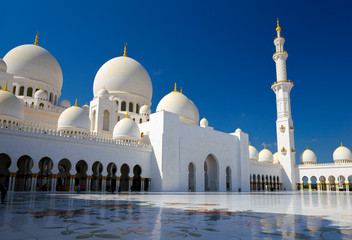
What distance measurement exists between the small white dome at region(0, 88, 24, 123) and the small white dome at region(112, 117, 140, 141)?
20.9 feet

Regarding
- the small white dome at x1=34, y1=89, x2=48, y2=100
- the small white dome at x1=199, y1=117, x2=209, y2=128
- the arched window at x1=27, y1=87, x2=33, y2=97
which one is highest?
the arched window at x1=27, y1=87, x2=33, y2=97

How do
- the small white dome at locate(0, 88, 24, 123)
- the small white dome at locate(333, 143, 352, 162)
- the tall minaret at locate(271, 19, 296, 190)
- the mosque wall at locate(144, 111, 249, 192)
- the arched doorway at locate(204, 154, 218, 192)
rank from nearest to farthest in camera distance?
the small white dome at locate(0, 88, 24, 123)
the mosque wall at locate(144, 111, 249, 192)
the arched doorway at locate(204, 154, 218, 192)
the small white dome at locate(333, 143, 352, 162)
the tall minaret at locate(271, 19, 296, 190)

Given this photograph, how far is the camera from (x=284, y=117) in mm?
32594

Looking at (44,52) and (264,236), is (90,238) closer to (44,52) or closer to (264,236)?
(264,236)

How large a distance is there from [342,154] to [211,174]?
16596mm

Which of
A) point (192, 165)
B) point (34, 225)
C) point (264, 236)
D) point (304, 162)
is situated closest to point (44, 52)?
point (192, 165)

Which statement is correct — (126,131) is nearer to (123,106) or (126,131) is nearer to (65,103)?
(123,106)

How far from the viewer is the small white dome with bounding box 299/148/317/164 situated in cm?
3434

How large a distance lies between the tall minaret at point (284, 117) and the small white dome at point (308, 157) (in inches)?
70.9

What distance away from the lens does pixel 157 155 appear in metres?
21.1

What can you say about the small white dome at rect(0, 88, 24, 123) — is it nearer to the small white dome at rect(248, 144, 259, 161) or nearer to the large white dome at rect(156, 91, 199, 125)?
the large white dome at rect(156, 91, 199, 125)

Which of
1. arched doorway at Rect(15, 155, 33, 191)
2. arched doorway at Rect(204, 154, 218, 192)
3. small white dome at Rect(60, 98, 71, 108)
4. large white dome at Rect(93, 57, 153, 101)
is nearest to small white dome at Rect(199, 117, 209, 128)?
arched doorway at Rect(204, 154, 218, 192)

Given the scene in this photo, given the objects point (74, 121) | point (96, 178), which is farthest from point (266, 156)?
point (74, 121)

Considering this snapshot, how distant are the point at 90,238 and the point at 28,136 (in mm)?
14285
